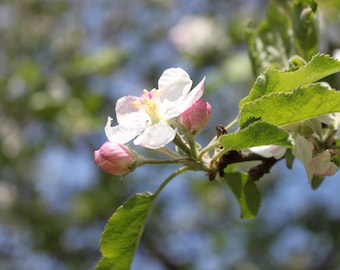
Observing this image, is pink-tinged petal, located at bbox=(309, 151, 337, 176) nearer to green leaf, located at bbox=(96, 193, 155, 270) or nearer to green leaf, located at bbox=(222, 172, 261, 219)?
green leaf, located at bbox=(222, 172, 261, 219)

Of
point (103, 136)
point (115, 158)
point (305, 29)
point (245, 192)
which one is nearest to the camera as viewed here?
point (115, 158)

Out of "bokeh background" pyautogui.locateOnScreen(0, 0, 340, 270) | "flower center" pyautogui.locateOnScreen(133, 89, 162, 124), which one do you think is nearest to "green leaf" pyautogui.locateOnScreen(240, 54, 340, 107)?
"flower center" pyautogui.locateOnScreen(133, 89, 162, 124)

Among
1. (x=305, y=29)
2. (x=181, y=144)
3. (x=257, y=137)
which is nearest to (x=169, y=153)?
(x=181, y=144)

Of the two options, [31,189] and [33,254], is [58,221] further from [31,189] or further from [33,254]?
[31,189]

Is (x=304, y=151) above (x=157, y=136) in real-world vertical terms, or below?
below

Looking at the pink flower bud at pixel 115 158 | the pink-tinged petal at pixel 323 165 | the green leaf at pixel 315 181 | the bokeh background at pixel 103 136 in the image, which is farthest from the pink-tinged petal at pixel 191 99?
the bokeh background at pixel 103 136

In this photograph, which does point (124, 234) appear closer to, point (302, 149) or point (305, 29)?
point (302, 149)

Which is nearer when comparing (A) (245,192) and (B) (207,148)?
(B) (207,148)
